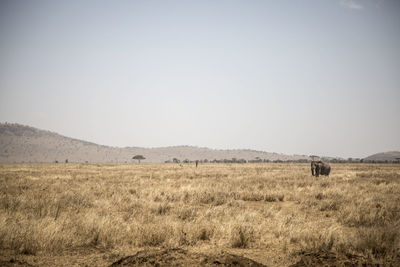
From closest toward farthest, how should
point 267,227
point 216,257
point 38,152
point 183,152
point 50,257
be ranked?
1. point 216,257
2. point 50,257
3. point 267,227
4. point 38,152
5. point 183,152

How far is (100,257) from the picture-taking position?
16.0 ft

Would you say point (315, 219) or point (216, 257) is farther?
point (315, 219)

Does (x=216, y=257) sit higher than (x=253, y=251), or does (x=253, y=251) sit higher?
(x=216, y=257)

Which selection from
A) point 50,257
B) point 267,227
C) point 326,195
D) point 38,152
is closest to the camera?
point 50,257

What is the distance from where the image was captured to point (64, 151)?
13575 centimetres

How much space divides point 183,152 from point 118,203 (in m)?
167

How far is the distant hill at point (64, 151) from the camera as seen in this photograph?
123m

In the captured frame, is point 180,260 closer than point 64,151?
Yes

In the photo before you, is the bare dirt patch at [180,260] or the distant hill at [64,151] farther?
the distant hill at [64,151]

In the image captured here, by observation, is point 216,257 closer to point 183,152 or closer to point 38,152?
point 38,152

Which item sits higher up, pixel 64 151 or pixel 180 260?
pixel 180 260

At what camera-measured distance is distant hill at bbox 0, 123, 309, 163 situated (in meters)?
123

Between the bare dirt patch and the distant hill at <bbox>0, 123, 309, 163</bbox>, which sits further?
the distant hill at <bbox>0, 123, 309, 163</bbox>

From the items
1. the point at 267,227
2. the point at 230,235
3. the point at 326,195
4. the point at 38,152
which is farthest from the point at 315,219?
the point at 38,152
